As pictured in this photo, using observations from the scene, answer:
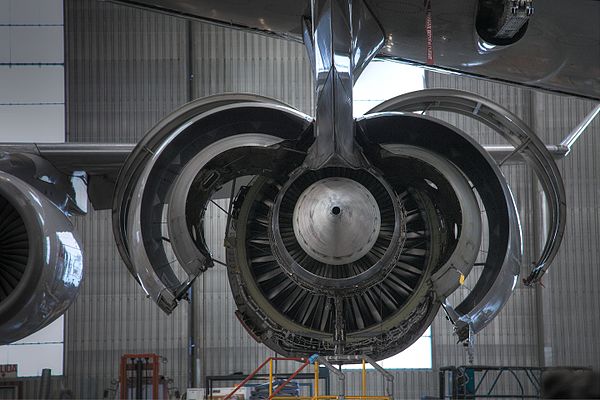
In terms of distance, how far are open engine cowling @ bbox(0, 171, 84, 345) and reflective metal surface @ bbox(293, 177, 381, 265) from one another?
255 cm

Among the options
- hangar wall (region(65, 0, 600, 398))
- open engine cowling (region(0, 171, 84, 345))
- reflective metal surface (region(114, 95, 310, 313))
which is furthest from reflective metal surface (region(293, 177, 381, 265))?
hangar wall (region(65, 0, 600, 398))

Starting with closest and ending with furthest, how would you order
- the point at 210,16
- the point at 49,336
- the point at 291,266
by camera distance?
the point at 291,266 → the point at 210,16 → the point at 49,336

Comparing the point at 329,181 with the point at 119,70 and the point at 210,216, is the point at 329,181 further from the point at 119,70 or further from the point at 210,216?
the point at 119,70

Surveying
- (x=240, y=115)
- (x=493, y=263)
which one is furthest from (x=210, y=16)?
(x=493, y=263)

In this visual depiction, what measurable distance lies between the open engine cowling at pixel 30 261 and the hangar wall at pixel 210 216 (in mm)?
12733

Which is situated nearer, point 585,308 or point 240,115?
point 240,115

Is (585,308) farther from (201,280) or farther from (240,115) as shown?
(240,115)

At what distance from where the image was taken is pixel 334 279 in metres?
6.71

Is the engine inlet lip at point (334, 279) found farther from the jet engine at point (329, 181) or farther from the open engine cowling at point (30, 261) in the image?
the open engine cowling at point (30, 261)

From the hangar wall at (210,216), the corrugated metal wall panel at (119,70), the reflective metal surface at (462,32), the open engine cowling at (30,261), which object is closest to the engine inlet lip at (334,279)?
the reflective metal surface at (462,32)

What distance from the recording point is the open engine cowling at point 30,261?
7957 millimetres

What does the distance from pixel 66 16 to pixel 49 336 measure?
7.15 meters

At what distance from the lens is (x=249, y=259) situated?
7.05 metres

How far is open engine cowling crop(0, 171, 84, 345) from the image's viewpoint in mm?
7957
